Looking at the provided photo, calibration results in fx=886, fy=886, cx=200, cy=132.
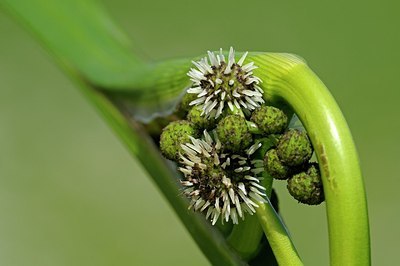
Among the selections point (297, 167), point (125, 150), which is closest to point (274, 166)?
point (297, 167)

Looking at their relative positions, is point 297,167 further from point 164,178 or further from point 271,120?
point 164,178

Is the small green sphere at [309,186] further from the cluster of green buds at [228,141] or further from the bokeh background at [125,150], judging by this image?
the bokeh background at [125,150]

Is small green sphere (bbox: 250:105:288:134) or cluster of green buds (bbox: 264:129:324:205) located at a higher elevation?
small green sphere (bbox: 250:105:288:134)

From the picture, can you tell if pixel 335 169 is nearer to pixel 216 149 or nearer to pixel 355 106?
pixel 216 149

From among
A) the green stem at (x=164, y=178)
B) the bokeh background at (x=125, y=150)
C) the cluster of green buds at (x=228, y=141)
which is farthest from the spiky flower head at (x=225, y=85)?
the bokeh background at (x=125, y=150)

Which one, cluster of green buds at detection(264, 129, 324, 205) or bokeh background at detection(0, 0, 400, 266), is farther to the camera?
bokeh background at detection(0, 0, 400, 266)

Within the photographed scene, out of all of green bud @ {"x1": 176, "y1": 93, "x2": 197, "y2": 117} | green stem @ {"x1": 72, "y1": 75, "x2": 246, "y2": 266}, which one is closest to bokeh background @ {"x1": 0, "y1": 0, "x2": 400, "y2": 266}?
green stem @ {"x1": 72, "y1": 75, "x2": 246, "y2": 266}

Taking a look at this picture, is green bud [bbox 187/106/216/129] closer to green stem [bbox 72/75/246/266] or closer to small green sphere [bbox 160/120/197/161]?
small green sphere [bbox 160/120/197/161]
